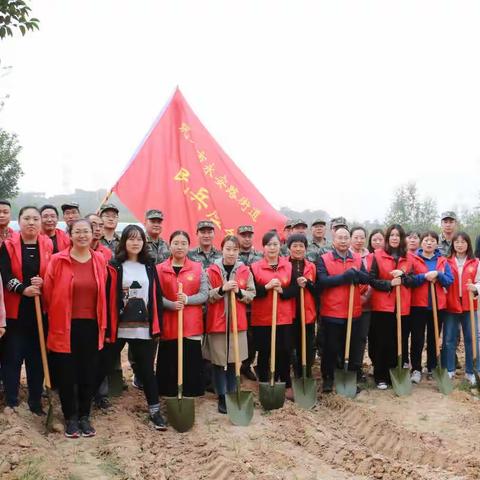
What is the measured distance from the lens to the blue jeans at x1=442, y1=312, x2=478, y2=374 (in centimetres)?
604

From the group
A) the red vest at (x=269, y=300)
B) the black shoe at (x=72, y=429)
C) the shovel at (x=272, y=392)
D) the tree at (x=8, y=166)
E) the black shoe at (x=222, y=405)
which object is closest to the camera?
the black shoe at (x=72, y=429)

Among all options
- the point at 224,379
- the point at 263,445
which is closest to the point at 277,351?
the point at 224,379

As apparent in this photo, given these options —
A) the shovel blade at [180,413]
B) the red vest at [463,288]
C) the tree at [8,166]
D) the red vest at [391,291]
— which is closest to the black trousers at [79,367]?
the shovel blade at [180,413]

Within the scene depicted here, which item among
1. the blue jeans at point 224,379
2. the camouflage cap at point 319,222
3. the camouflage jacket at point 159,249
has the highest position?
the camouflage cap at point 319,222

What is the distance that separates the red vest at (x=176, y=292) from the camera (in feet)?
15.0

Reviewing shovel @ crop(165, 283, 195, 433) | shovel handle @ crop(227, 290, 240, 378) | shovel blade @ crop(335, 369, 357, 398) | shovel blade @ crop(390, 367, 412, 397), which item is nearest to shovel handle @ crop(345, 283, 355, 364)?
shovel blade @ crop(335, 369, 357, 398)

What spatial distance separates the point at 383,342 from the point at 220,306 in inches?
82.3

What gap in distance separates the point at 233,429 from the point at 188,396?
1.81ft

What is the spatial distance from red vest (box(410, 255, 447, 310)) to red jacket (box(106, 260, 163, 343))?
306cm

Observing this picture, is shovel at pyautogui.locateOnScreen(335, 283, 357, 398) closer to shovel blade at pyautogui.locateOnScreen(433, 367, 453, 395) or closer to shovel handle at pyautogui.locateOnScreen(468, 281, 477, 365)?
shovel blade at pyautogui.locateOnScreen(433, 367, 453, 395)

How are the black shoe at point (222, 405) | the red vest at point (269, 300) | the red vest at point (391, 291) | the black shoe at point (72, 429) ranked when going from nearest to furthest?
the black shoe at point (72, 429) < the black shoe at point (222, 405) < the red vest at point (269, 300) < the red vest at point (391, 291)

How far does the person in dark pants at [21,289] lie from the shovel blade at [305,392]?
2.51 metres

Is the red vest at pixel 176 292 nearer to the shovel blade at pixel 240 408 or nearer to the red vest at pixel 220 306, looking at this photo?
the red vest at pixel 220 306

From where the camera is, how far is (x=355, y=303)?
5.50m
